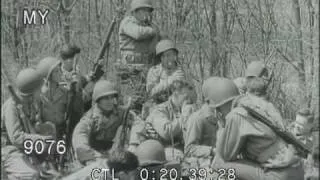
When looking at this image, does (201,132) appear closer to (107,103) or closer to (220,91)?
(220,91)

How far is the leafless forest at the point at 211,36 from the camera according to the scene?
703cm

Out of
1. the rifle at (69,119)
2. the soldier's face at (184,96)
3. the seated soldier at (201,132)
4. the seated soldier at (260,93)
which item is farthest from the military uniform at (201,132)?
the rifle at (69,119)

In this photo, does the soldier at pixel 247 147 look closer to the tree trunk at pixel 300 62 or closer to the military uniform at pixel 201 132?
the military uniform at pixel 201 132

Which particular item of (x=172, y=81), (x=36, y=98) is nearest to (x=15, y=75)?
(x=36, y=98)

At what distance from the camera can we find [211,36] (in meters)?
7.20

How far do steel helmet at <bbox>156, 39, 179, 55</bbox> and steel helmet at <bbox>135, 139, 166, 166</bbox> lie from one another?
0.78 metres

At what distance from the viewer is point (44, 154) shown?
285 inches

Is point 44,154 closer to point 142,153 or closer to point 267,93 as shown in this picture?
point 142,153

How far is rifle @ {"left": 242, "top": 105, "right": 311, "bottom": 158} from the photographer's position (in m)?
6.56

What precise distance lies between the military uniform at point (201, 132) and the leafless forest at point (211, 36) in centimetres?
31

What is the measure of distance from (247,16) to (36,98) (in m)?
1.81

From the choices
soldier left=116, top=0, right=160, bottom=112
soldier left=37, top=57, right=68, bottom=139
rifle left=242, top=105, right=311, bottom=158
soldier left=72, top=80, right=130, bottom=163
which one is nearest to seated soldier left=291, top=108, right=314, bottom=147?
rifle left=242, top=105, right=311, bottom=158

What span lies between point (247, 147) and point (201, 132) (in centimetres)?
51

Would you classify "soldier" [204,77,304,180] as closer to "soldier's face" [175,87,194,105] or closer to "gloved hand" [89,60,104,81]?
"soldier's face" [175,87,194,105]
